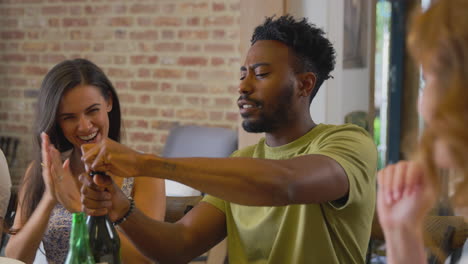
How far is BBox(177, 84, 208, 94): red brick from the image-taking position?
14.0 feet

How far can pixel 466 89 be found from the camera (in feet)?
2.77

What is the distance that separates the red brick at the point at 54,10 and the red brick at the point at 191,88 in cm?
103

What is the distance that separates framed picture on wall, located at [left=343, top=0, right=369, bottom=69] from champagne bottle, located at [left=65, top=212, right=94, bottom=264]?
6.53 feet

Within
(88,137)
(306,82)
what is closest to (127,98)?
(88,137)

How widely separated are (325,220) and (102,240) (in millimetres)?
594

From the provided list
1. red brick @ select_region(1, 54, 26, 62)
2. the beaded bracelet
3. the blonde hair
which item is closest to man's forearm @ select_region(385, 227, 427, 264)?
the blonde hair

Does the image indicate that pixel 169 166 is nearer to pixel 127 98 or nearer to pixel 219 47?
pixel 219 47

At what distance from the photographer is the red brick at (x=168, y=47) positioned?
432 cm

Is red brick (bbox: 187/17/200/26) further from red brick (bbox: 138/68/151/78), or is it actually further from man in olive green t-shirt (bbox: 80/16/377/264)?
man in olive green t-shirt (bbox: 80/16/377/264)

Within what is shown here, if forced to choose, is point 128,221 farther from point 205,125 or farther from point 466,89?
point 205,125

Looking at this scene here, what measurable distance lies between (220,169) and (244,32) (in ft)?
→ 4.78

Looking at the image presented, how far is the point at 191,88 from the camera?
4309 mm

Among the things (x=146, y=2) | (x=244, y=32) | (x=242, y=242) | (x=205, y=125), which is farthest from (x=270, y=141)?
(x=146, y=2)

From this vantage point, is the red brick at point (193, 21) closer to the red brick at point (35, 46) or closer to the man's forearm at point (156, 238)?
the red brick at point (35, 46)
